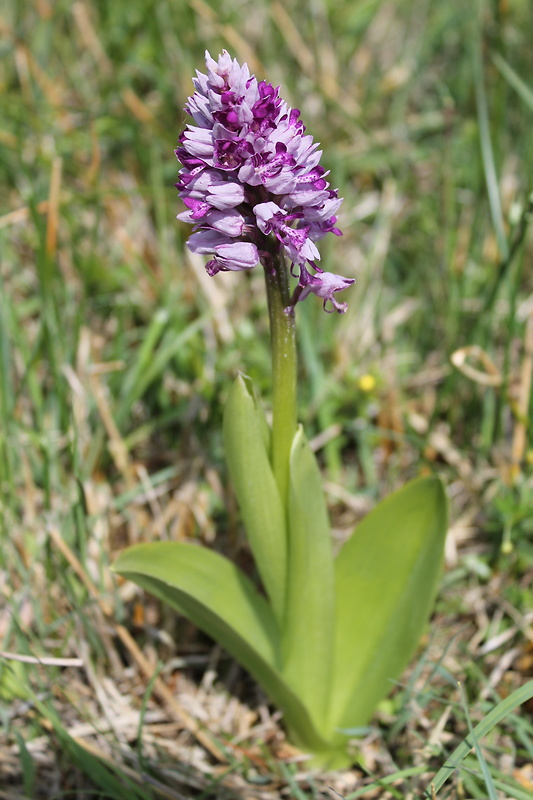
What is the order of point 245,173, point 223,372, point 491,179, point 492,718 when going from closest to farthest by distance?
point 245,173, point 492,718, point 491,179, point 223,372

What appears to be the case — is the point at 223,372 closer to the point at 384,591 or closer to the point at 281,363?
the point at 384,591

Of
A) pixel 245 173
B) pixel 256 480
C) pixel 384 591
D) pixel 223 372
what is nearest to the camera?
pixel 245 173

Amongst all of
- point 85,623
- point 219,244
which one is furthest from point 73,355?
point 219,244

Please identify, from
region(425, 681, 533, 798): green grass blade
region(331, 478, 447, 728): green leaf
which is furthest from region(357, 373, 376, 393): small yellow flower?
region(425, 681, 533, 798): green grass blade

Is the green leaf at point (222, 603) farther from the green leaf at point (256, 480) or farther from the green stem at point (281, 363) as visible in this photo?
the green stem at point (281, 363)

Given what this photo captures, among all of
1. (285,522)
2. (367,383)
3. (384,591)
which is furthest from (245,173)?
(367,383)

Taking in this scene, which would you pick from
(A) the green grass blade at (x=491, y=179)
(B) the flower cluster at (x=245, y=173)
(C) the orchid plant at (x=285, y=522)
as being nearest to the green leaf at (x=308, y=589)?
(C) the orchid plant at (x=285, y=522)

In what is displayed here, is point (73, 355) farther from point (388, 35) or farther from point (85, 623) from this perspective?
point (388, 35)
